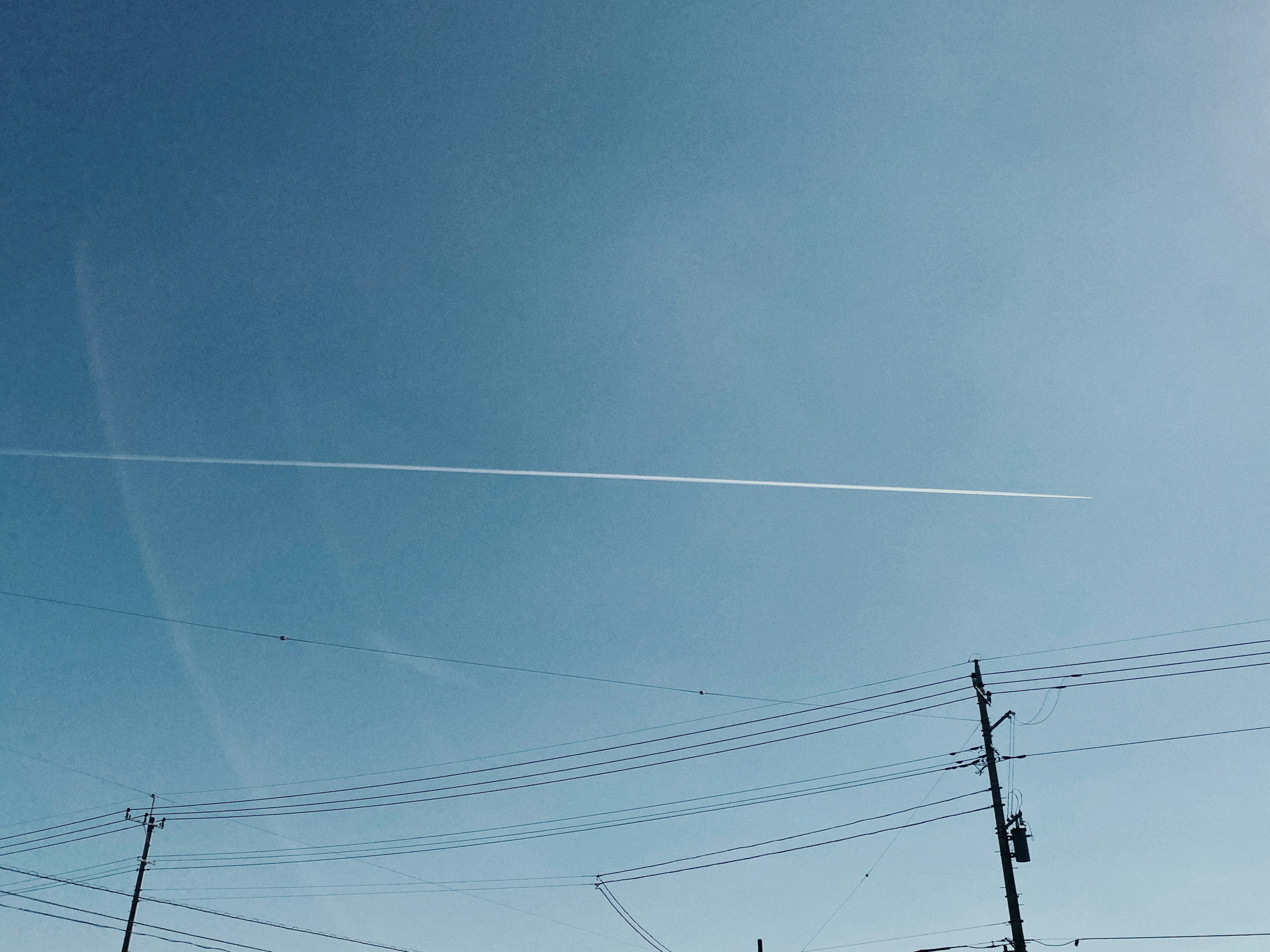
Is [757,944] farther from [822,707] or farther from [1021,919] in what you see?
[1021,919]

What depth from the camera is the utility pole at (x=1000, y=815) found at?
24922mm

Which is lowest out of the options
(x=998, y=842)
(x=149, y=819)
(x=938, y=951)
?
(x=938, y=951)

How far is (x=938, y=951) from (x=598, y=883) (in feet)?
49.3

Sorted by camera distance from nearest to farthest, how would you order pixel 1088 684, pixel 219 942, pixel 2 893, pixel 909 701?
pixel 1088 684 < pixel 909 701 < pixel 2 893 < pixel 219 942

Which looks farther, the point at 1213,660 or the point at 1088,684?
the point at 1088,684

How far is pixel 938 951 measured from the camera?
2923 centimetres

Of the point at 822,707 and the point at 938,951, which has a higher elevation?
the point at 822,707

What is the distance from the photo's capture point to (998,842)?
86.1 feet

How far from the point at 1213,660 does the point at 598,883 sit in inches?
1019

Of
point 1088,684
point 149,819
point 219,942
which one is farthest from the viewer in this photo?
point 149,819

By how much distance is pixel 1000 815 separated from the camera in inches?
1053

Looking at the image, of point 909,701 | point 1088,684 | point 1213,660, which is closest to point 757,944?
point 909,701

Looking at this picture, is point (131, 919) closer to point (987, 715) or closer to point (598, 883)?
point (598, 883)

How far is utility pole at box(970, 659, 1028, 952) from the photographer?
24922mm
